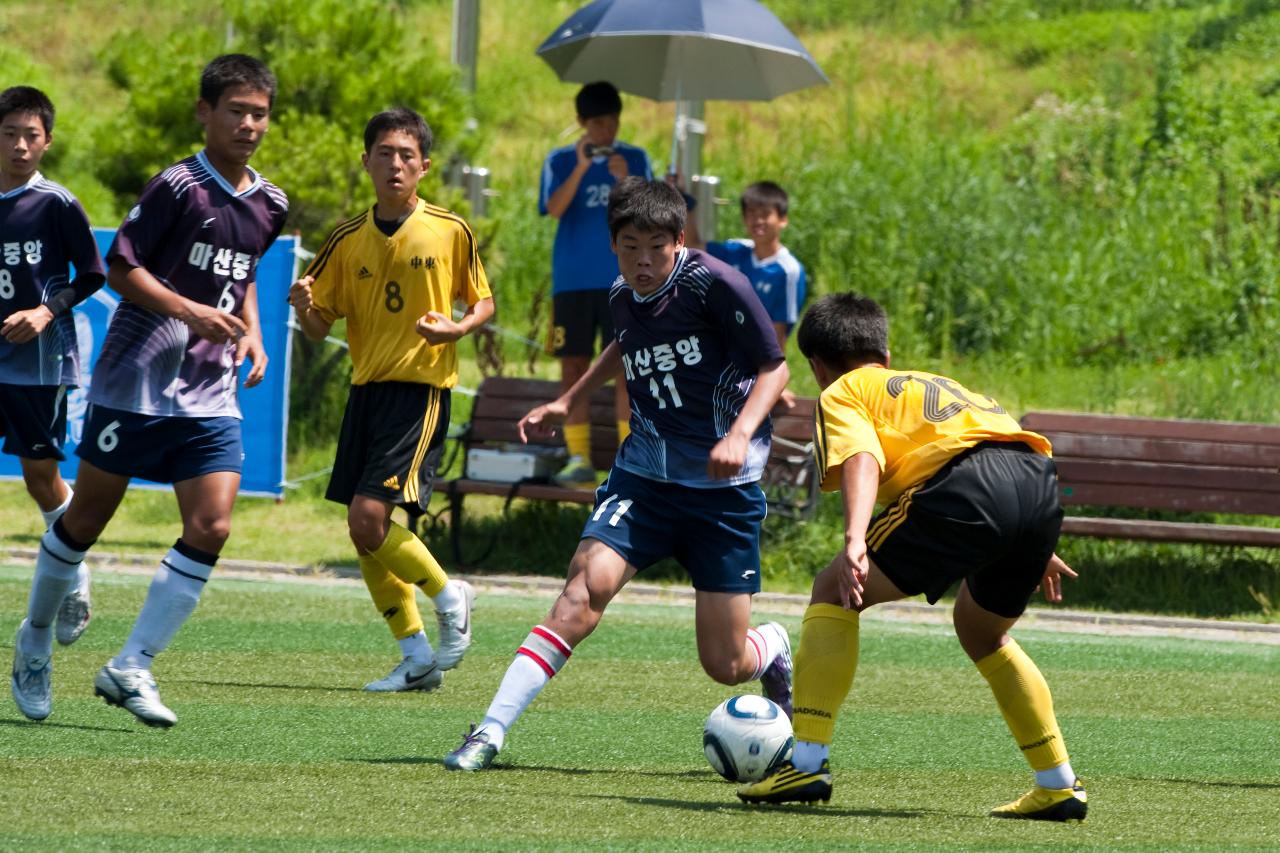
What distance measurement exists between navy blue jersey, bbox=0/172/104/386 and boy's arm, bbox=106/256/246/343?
842 mm

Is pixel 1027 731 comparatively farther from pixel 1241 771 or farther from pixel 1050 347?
pixel 1050 347

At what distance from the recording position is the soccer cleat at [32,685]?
6.20m

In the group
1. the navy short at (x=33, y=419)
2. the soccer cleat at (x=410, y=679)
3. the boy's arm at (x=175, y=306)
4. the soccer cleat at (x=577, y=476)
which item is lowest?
the soccer cleat at (x=577, y=476)

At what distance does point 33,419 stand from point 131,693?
6.42ft

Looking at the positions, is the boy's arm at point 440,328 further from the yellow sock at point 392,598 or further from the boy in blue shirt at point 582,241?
the boy in blue shirt at point 582,241

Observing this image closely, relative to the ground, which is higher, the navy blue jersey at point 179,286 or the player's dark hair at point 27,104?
the player's dark hair at point 27,104

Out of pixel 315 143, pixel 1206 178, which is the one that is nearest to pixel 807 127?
pixel 1206 178

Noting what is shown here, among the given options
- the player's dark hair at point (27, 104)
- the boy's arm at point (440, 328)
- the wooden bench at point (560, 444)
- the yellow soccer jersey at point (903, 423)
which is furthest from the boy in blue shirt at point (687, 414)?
the wooden bench at point (560, 444)

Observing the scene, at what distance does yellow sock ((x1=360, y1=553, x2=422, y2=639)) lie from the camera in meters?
7.39

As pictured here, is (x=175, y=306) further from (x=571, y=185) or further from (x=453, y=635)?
(x=571, y=185)

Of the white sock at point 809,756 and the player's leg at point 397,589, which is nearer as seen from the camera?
the white sock at point 809,756

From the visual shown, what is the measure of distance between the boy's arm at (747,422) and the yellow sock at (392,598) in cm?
208

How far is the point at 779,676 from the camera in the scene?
6.30m

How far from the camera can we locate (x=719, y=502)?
230 inches
